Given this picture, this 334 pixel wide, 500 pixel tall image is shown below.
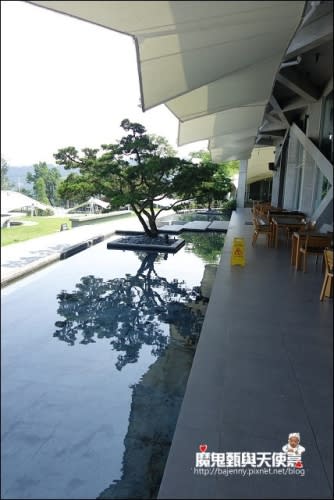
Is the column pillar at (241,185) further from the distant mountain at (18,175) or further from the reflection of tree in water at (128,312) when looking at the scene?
the distant mountain at (18,175)

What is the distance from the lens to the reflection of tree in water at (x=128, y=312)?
537 centimetres

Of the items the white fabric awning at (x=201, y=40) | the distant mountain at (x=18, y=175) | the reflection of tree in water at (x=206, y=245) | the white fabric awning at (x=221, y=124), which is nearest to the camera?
the distant mountain at (x=18, y=175)

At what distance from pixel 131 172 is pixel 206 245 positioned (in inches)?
154

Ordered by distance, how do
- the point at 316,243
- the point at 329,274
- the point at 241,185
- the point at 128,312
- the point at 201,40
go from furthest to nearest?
1. the point at 241,185
2. the point at 128,312
3. the point at 316,243
4. the point at 329,274
5. the point at 201,40

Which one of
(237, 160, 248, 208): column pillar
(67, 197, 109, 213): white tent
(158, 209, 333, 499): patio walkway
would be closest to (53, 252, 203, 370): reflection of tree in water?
(158, 209, 333, 499): patio walkway

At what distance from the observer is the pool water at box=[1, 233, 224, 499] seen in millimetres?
2527

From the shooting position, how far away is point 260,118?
9.54m

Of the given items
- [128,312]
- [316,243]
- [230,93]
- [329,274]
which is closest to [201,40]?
[230,93]

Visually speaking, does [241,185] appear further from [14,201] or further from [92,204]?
[14,201]

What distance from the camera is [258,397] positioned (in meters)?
2.46

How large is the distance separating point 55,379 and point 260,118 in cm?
834

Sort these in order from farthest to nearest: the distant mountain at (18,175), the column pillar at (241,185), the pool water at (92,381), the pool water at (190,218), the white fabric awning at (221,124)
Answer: the column pillar at (241,185)
the pool water at (190,218)
the white fabric awning at (221,124)
the pool water at (92,381)
the distant mountain at (18,175)

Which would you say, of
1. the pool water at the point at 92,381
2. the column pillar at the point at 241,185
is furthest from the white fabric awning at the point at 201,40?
the column pillar at the point at 241,185

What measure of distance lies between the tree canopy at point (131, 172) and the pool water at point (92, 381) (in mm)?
5580
